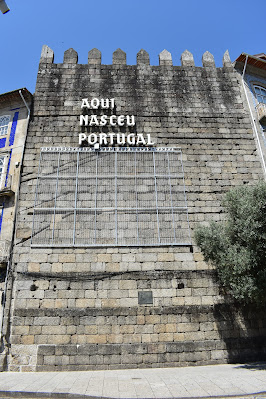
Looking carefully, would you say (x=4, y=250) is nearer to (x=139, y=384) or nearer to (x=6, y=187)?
(x=6, y=187)

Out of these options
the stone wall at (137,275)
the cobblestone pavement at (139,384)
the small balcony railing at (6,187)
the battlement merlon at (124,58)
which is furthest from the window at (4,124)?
the cobblestone pavement at (139,384)

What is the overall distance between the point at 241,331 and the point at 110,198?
6708 millimetres

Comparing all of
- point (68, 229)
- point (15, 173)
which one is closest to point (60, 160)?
point (15, 173)

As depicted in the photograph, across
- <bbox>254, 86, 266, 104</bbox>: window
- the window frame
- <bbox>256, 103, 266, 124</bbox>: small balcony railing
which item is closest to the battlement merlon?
the window frame

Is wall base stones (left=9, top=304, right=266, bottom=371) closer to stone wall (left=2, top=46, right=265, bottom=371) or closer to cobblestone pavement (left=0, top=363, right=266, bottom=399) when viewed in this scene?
stone wall (left=2, top=46, right=265, bottom=371)

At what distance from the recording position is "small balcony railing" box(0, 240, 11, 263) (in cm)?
989

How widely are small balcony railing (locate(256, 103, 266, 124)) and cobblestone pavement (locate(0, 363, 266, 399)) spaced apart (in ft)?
33.2

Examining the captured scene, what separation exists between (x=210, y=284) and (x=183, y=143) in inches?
239

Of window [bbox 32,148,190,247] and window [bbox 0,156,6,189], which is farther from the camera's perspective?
window [bbox 0,156,6,189]

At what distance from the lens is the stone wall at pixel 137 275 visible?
890cm

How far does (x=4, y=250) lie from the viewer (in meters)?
10.0

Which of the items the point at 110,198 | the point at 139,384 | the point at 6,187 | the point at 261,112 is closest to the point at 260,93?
the point at 261,112

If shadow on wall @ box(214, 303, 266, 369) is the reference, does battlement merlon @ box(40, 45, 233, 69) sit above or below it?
above

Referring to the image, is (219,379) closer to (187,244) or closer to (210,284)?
(210,284)
